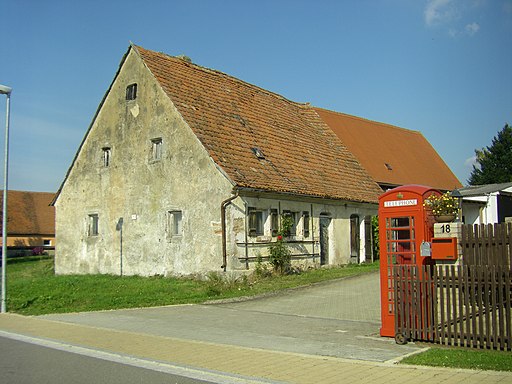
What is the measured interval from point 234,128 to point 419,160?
66.9 ft

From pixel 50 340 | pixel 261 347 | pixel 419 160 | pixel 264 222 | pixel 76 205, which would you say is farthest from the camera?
pixel 419 160

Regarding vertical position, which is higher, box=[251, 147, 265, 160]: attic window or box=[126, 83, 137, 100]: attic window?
box=[126, 83, 137, 100]: attic window

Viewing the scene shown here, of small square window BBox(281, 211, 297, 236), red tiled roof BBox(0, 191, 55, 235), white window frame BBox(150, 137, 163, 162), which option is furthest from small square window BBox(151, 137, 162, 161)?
red tiled roof BBox(0, 191, 55, 235)

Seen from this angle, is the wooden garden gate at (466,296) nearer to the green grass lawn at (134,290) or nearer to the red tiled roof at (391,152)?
the green grass lawn at (134,290)

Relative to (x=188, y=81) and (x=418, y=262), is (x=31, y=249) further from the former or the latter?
(x=418, y=262)

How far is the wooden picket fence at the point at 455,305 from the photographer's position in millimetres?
8711

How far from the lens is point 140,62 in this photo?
24.7 m

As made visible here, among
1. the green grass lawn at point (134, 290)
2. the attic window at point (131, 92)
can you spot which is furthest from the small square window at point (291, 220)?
the attic window at point (131, 92)

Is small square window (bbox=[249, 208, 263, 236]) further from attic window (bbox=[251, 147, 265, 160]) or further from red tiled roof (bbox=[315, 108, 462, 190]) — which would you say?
red tiled roof (bbox=[315, 108, 462, 190])

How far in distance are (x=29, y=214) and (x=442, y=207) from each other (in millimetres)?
61445

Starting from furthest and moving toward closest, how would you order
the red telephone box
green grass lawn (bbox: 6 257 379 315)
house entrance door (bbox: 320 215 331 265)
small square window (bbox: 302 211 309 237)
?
house entrance door (bbox: 320 215 331 265), small square window (bbox: 302 211 309 237), green grass lawn (bbox: 6 257 379 315), the red telephone box

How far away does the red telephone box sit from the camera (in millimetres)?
10336

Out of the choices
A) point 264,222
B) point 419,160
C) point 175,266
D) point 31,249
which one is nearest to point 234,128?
point 264,222

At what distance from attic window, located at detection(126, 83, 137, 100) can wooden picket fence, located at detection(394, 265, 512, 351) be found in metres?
17.8
